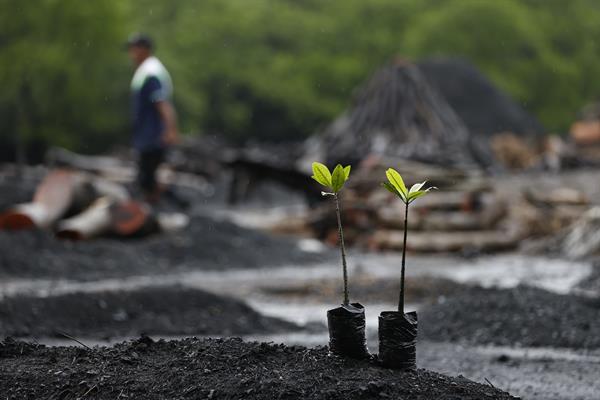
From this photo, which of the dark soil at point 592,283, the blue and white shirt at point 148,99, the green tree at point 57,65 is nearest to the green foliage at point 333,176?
the dark soil at point 592,283

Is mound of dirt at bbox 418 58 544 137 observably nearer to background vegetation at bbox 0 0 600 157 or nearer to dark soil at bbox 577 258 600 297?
background vegetation at bbox 0 0 600 157

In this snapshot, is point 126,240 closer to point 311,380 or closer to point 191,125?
point 311,380

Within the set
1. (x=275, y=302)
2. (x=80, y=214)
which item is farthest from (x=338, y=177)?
(x=80, y=214)

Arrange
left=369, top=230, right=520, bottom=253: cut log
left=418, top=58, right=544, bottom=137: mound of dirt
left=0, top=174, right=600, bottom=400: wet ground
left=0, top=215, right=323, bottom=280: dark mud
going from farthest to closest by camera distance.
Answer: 1. left=418, top=58, right=544, bottom=137: mound of dirt
2. left=369, top=230, right=520, bottom=253: cut log
3. left=0, top=215, right=323, bottom=280: dark mud
4. left=0, top=174, right=600, bottom=400: wet ground

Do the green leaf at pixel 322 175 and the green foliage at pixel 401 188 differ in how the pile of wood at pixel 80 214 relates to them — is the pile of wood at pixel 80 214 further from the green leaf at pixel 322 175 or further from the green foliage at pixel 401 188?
the green foliage at pixel 401 188

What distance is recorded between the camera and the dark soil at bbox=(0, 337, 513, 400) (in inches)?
116

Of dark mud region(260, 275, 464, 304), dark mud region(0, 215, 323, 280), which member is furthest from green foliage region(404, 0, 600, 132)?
dark mud region(260, 275, 464, 304)

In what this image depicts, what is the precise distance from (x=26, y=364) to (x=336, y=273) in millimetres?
6405

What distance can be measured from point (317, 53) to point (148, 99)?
35429 mm

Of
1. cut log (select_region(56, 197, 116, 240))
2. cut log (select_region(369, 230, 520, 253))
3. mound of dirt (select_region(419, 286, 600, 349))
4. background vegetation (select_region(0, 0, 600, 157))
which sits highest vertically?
background vegetation (select_region(0, 0, 600, 157))

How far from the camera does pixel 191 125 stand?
35.8 metres

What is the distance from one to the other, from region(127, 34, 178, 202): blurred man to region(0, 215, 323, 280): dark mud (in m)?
1.63

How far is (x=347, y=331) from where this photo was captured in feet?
10.4

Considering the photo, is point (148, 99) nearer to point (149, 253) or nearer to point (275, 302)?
A: point (149, 253)
